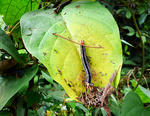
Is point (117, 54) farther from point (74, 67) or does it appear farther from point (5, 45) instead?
point (5, 45)

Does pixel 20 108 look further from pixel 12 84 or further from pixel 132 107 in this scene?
pixel 132 107

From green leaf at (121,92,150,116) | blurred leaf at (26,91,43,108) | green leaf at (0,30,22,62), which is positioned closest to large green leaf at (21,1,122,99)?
green leaf at (0,30,22,62)

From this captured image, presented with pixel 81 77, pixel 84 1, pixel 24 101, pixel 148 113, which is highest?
pixel 84 1

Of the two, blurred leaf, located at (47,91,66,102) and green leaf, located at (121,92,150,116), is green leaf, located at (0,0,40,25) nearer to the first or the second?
blurred leaf, located at (47,91,66,102)

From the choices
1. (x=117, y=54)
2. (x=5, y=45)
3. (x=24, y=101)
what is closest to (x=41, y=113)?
(x=24, y=101)

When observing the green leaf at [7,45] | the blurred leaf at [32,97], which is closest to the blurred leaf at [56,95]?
the blurred leaf at [32,97]

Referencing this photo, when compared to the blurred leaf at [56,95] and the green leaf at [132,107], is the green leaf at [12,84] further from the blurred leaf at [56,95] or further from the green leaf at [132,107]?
the green leaf at [132,107]
